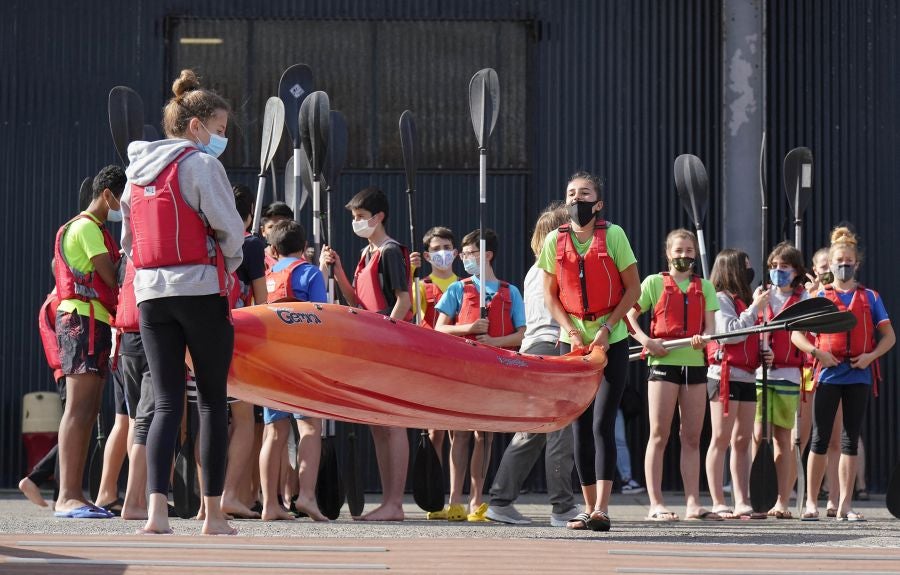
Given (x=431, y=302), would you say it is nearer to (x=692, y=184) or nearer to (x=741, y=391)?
(x=692, y=184)

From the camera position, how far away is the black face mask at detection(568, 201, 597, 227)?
6199 mm

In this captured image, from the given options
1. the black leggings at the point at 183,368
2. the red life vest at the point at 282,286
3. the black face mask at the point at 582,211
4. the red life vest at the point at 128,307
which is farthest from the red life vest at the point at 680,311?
the black leggings at the point at 183,368

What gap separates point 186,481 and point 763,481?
316 cm

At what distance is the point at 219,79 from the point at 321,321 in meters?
5.11

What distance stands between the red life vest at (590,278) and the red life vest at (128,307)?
1.90m

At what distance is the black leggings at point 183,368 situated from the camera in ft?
16.2

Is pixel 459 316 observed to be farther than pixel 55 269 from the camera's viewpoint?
Yes

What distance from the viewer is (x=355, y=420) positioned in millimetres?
6496

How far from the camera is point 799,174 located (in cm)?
870

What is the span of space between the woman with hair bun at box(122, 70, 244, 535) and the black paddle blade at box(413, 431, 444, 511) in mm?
2319

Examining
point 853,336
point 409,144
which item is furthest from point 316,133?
point 853,336

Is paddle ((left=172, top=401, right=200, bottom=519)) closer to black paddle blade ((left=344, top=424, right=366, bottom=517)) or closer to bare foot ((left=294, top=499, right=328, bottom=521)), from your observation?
bare foot ((left=294, top=499, right=328, bottom=521))

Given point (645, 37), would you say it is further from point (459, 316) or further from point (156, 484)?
point (156, 484)

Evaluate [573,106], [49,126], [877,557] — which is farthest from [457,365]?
[49,126]
